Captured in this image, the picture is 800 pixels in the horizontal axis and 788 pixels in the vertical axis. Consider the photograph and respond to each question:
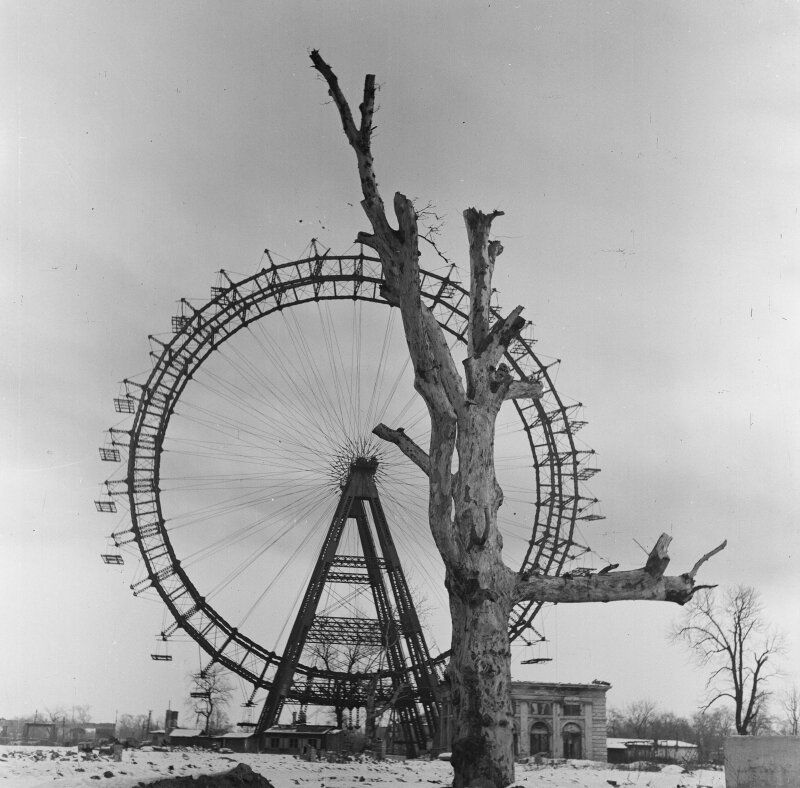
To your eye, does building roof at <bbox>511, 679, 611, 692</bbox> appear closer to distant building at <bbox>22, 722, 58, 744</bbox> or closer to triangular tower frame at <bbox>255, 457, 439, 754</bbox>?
triangular tower frame at <bbox>255, 457, 439, 754</bbox>

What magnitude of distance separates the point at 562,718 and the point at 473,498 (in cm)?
3778

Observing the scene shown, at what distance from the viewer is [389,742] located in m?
32.6

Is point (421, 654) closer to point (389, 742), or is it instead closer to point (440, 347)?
point (389, 742)

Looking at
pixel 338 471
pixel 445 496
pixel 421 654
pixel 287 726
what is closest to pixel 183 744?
pixel 287 726

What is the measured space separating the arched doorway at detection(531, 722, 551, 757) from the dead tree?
36182 millimetres

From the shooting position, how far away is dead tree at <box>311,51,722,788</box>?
8141 millimetres

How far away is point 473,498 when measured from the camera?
866 centimetres

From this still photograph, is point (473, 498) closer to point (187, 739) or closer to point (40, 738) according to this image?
point (187, 739)

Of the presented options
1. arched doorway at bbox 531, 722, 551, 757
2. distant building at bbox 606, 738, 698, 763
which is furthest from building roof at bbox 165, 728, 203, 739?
distant building at bbox 606, 738, 698, 763

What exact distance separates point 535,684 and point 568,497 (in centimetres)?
1616

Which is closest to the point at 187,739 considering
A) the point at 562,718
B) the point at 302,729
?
the point at 302,729

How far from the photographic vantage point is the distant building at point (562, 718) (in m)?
41.6

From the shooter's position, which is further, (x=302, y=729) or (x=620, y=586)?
(x=302, y=729)

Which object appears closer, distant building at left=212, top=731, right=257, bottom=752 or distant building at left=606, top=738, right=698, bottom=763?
distant building at left=212, top=731, right=257, bottom=752
